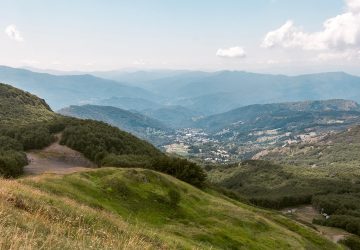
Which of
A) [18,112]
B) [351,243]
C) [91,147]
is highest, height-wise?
[91,147]

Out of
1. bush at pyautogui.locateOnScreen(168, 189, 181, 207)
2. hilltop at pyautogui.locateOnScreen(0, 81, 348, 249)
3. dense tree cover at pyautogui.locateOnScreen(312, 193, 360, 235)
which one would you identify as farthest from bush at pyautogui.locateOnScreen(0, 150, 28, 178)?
dense tree cover at pyautogui.locateOnScreen(312, 193, 360, 235)

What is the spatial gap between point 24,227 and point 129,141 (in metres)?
116

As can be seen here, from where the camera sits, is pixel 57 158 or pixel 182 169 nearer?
pixel 182 169

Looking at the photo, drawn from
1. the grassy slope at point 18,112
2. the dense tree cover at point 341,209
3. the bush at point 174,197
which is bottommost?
the dense tree cover at point 341,209

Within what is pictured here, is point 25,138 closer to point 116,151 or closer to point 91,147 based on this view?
point 91,147

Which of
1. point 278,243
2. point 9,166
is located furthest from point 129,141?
point 278,243

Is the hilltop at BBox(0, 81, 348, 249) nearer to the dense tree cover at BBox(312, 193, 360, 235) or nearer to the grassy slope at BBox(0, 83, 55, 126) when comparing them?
the dense tree cover at BBox(312, 193, 360, 235)

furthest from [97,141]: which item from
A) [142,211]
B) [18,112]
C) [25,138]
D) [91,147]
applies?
[18,112]

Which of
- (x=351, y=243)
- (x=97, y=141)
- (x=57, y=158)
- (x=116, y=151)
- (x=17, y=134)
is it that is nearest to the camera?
(x=57, y=158)

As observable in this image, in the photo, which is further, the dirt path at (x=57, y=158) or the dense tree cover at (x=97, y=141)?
the dense tree cover at (x=97, y=141)

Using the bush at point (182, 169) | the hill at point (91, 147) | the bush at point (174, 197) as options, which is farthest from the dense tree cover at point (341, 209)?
the bush at point (174, 197)

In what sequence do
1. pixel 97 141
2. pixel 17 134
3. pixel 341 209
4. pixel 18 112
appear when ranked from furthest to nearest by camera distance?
pixel 18 112
pixel 341 209
pixel 97 141
pixel 17 134

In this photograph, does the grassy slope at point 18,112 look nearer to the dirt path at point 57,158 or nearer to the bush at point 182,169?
the dirt path at point 57,158

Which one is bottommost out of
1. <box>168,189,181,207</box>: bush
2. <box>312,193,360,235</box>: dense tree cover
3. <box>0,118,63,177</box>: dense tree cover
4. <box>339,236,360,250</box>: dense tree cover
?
<box>312,193,360,235</box>: dense tree cover
